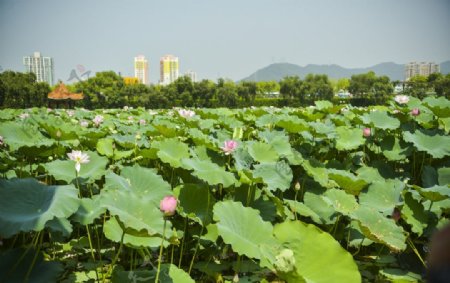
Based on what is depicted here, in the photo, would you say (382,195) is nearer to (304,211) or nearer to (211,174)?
(304,211)

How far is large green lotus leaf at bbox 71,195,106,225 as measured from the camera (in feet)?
5.58

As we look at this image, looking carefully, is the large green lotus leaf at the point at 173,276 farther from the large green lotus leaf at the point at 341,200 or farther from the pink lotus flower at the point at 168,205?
the large green lotus leaf at the point at 341,200

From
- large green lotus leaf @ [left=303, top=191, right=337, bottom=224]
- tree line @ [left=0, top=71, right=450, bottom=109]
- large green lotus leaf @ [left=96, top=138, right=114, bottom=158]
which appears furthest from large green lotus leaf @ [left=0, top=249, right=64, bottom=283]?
tree line @ [left=0, top=71, right=450, bottom=109]

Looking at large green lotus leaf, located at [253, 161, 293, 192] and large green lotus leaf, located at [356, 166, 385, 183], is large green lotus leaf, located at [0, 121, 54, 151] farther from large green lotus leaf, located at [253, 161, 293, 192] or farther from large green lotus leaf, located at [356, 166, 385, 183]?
large green lotus leaf, located at [356, 166, 385, 183]

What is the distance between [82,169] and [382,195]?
6.51ft

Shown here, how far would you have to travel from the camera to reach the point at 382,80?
4912 cm

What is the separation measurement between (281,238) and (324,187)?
→ 123 cm

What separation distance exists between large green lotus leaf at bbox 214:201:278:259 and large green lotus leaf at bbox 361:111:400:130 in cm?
233

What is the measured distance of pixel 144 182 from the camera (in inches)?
80.7

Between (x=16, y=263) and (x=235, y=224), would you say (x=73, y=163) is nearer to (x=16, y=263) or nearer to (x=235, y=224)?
(x=16, y=263)

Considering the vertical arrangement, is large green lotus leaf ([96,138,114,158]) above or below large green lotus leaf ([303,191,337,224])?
above

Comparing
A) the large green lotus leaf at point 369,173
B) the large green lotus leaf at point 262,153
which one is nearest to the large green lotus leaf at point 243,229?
the large green lotus leaf at point 262,153

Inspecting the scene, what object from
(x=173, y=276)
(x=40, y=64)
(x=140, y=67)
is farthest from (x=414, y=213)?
(x=140, y=67)

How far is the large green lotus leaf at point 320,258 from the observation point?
1.50 meters
